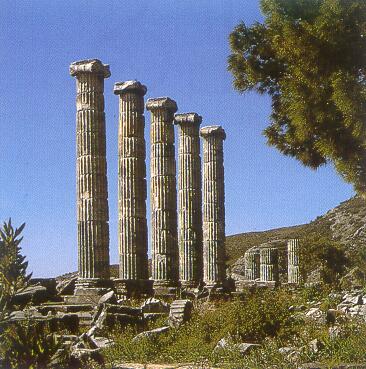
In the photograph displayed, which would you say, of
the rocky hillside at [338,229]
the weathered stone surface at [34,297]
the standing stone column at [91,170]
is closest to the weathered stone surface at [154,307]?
the weathered stone surface at [34,297]

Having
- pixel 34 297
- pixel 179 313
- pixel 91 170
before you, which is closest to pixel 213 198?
pixel 91 170

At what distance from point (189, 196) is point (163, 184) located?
237 cm

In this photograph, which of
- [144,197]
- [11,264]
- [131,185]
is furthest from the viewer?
[144,197]

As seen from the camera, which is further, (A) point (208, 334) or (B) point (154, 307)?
(B) point (154, 307)

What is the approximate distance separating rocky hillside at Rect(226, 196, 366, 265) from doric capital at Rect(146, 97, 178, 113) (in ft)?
75.9

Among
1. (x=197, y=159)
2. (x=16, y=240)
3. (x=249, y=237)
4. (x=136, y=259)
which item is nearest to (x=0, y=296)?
(x=16, y=240)

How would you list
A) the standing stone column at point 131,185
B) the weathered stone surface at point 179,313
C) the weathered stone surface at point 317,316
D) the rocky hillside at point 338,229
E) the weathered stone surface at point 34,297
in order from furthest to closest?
1. the rocky hillside at point 338,229
2. the standing stone column at point 131,185
3. the weathered stone surface at point 34,297
4. the weathered stone surface at point 179,313
5. the weathered stone surface at point 317,316

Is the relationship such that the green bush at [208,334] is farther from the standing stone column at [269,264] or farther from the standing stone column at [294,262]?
the standing stone column at [294,262]

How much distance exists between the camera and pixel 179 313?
Answer: 17.7m

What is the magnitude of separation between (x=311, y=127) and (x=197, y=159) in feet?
30.5

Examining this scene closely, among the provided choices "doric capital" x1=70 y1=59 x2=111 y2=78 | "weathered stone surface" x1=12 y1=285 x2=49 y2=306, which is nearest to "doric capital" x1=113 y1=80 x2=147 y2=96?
"doric capital" x1=70 y1=59 x2=111 y2=78

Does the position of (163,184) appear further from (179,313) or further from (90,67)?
(179,313)

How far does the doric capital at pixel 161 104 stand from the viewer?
92.6 ft

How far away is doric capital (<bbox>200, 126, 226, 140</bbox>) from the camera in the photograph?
31.3 metres
